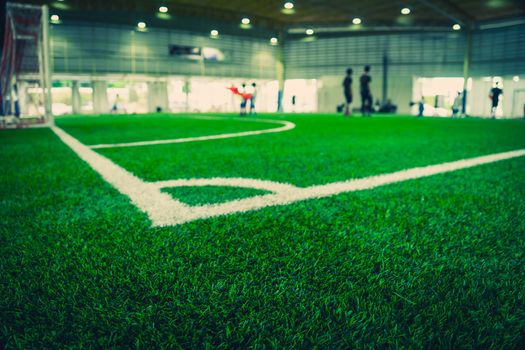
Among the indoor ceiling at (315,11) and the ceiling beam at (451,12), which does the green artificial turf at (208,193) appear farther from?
the indoor ceiling at (315,11)

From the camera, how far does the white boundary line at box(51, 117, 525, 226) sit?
1873 millimetres

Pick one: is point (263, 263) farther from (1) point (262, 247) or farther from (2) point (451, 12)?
(2) point (451, 12)

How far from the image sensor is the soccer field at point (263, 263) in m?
0.90

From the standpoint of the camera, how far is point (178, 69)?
30.1 m

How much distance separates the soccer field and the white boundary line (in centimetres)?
2

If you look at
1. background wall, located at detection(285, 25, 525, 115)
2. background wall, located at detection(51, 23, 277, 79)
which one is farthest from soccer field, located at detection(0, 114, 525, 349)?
background wall, located at detection(285, 25, 525, 115)

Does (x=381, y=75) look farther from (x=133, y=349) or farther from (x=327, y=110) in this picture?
(x=133, y=349)

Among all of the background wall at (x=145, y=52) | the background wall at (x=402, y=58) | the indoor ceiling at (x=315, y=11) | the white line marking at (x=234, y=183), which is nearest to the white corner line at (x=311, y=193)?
the white line marking at (x=234, y=183)

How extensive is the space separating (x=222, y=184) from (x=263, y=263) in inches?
52.9

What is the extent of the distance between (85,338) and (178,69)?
102 feet

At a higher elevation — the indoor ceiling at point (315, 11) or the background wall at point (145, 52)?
the indoor ceiling at point (315, 11)

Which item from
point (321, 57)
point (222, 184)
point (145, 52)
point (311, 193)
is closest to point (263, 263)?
point (311, 193)

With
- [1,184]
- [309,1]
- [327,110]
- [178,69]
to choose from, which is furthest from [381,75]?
Result: [1,184]

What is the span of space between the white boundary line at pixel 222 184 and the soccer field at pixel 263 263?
0.02 m
